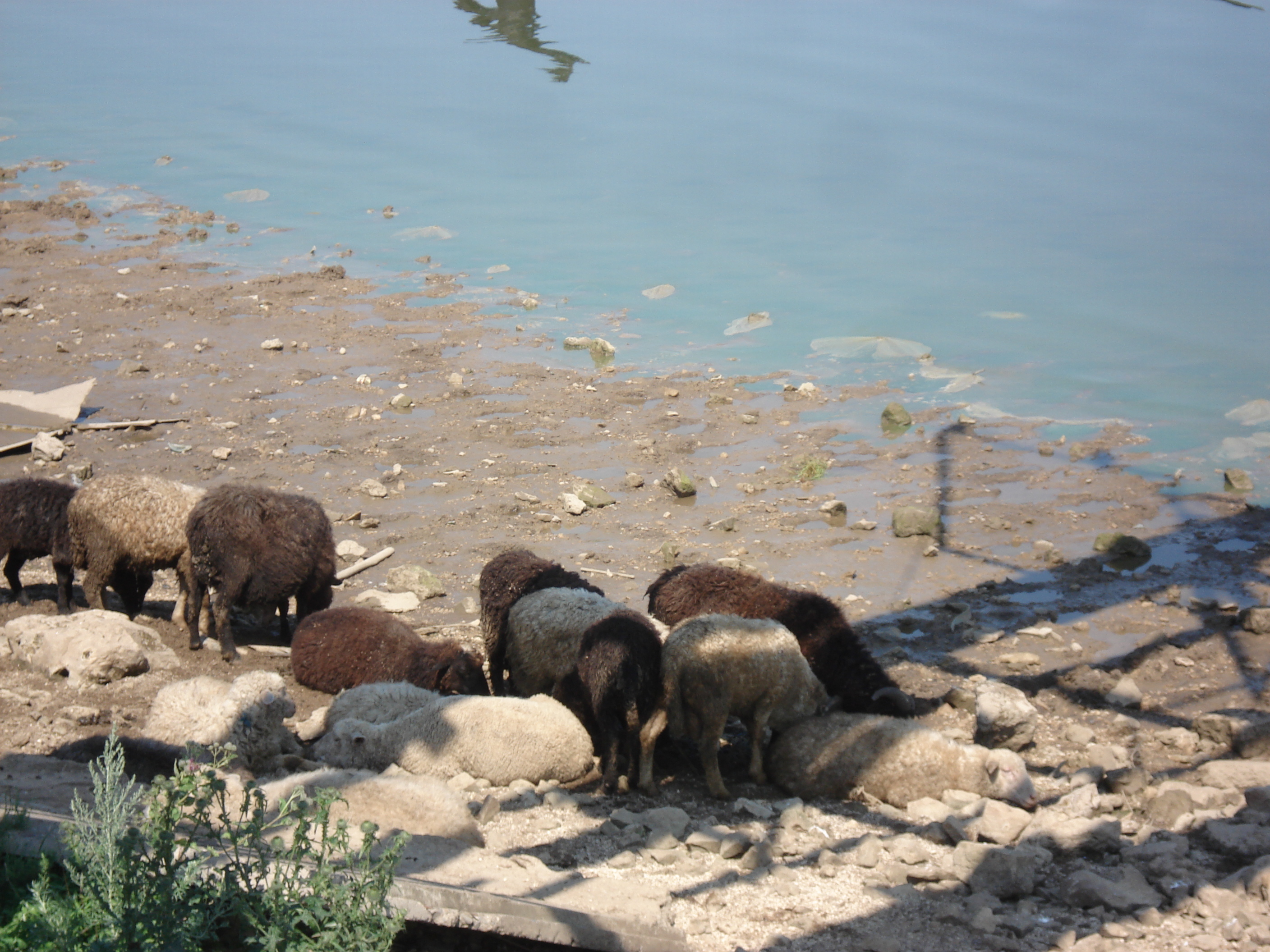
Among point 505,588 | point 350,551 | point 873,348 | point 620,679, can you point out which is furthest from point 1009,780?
point 873,348

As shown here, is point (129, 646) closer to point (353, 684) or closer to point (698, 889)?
point (353, 684)

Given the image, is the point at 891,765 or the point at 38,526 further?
the point at 38,526

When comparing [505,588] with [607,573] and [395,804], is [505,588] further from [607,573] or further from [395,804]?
[395,804]

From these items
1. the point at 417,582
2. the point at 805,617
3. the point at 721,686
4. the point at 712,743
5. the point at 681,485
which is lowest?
the point at 417,582

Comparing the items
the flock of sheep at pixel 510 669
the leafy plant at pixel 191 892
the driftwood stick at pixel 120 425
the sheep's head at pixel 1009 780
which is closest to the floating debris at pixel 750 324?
the driftwood stick at pixel 120 425

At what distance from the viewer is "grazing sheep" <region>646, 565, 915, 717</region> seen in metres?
6.70

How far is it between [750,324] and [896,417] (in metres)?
4.47

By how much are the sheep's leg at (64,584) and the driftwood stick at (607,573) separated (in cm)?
391

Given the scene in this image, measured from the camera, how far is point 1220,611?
8219mm

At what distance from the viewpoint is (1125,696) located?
7.03m

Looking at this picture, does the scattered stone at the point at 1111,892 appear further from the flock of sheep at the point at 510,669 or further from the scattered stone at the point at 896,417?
the scattered stone at the point at 896,417

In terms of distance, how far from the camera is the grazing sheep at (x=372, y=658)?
22.9ft

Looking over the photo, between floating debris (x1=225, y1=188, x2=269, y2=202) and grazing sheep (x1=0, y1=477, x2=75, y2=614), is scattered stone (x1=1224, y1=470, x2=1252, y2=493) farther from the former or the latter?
floating debris (x1=225, y1=188, x2=269, y2=202)

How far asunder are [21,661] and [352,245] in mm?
14585
